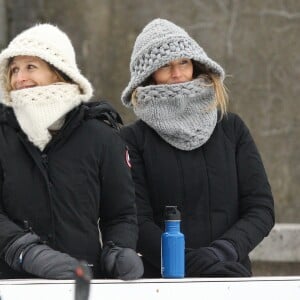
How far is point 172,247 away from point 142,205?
12.1 inches

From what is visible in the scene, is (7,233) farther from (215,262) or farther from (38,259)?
(215,262)

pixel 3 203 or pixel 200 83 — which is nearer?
pixel 3 203

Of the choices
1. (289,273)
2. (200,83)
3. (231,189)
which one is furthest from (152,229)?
(289,273)

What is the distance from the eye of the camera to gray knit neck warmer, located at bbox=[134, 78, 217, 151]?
403 cm

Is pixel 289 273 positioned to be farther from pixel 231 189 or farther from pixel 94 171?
pixel 94 171

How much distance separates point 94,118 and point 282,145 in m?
7.87

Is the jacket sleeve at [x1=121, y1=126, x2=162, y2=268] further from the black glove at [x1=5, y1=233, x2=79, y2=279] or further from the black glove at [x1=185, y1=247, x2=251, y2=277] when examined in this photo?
the black glove at [x1=5, y1=233, x2=79, y2=279]

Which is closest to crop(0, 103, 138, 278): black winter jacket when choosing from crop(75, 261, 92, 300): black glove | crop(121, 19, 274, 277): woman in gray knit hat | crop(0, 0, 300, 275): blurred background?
crop(121, 19, 274, 277): woman in gray knit hat

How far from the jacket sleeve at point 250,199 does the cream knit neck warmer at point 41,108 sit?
747 mm

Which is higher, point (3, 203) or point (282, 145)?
point (3, 203)

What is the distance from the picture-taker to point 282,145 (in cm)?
1154

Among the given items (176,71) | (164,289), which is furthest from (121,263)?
(176,71)

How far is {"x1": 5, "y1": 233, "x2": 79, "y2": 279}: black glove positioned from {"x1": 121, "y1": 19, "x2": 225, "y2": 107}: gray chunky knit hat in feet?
2.77

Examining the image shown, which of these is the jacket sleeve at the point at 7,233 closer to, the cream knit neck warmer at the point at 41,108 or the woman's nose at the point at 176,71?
the cream knit neck warmer at the point at 41,108
